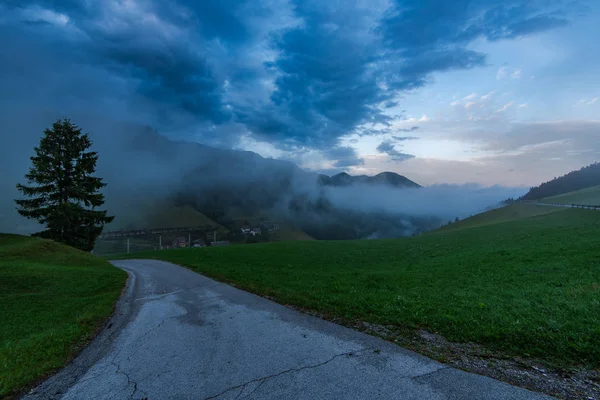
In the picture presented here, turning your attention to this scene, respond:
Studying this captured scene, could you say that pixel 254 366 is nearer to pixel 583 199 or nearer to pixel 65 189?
pixel 65 189

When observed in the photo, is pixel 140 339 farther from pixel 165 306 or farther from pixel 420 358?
pixel 420 358

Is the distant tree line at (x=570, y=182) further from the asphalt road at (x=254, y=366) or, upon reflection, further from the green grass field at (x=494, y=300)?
the asphalt road at (x=254, y=366)

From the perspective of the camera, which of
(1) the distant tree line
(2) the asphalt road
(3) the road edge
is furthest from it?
(1) the distant tree line

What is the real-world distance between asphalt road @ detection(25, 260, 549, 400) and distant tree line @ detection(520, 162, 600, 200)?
192154mm

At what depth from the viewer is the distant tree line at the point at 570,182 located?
15375 cm

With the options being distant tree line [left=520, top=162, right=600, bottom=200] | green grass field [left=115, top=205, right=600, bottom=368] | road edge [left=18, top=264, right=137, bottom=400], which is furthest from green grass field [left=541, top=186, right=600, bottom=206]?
distant tree line [left=520, top=162, right=600, bottom=200]

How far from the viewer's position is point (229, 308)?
966 centimetres

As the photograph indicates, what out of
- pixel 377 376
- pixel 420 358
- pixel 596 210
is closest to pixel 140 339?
pixel 377 376

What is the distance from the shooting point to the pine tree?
111 ft

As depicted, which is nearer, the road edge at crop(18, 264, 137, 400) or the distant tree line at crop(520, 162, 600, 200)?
the road edge at crop(18, 264, 137, 400)

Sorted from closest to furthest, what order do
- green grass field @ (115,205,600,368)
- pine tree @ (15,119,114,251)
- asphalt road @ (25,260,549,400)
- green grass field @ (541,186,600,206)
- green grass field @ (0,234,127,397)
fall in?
asphalt road @ (25,260,549,400) → green grass field @ (115,205,600,368) → green grass field @ (0,234,127,397) → pine tree @ (15,119,114,251) → green grass field @ (541,186,600,206)

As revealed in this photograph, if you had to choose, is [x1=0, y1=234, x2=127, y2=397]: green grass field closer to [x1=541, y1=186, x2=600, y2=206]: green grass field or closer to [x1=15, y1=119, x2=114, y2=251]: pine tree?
[x1=15, y1=119, x2=114, y2=251]: pine tree

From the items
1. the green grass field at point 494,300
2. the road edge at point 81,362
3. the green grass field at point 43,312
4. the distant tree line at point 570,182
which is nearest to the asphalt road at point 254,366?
the road edge at point 81,362

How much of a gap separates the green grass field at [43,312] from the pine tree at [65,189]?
40.2ft
